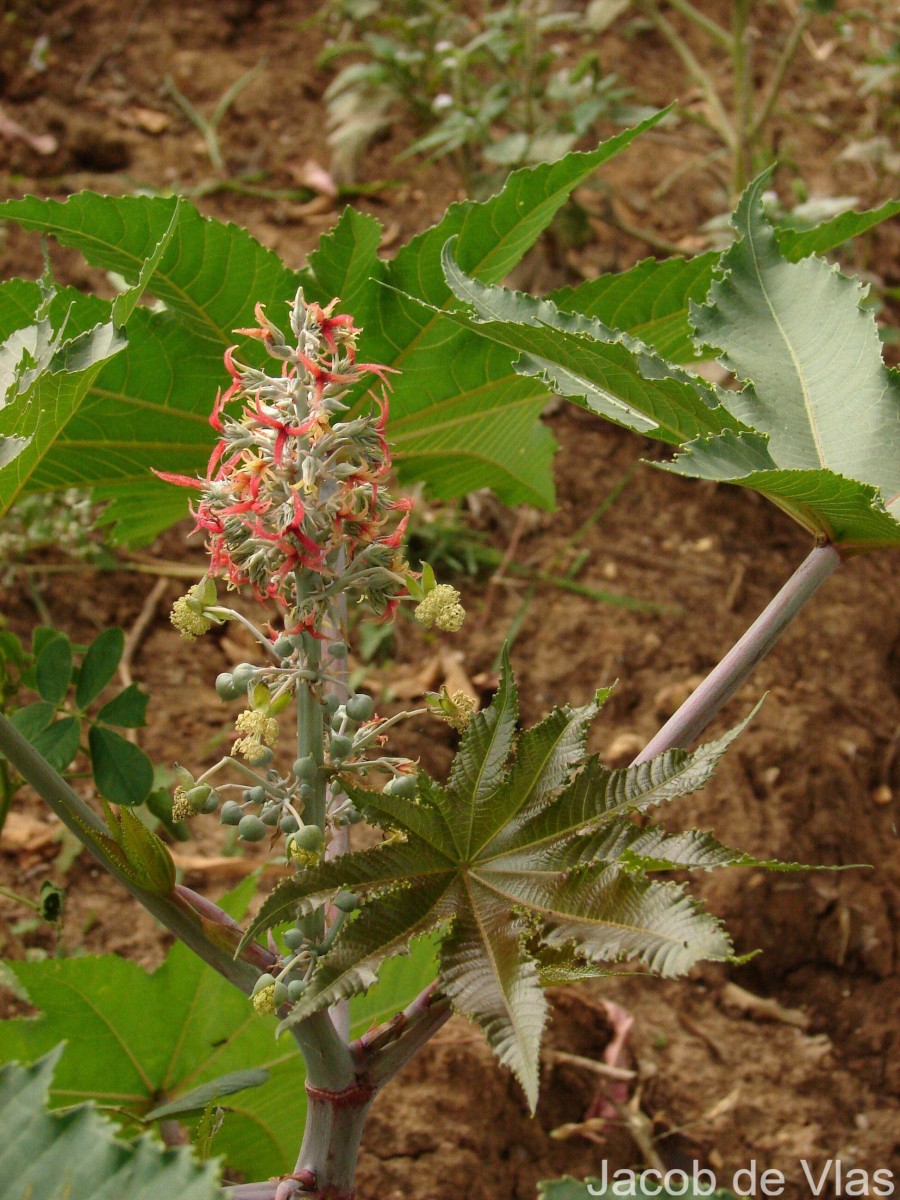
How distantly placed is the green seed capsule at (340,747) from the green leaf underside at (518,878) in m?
0.03

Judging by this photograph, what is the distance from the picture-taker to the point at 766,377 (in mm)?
953

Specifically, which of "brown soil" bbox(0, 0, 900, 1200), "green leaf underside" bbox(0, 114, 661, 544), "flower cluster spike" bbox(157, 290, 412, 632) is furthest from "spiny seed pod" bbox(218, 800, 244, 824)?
"brown soil" bbox(0, 0, 900, 1200)

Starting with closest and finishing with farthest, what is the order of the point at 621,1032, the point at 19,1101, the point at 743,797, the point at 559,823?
the point at 19,1101 < the point at 559,823 < the point at 621,1032 < the point at 743,797

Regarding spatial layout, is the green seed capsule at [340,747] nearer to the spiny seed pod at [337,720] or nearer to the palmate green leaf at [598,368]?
the spiny seed pod at [337,720]

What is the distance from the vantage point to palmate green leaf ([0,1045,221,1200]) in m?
0.61

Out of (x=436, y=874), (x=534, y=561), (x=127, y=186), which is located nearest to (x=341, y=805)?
(x=436, y=874)

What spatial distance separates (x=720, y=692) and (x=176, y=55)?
2.75 m

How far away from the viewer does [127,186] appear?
102 inches

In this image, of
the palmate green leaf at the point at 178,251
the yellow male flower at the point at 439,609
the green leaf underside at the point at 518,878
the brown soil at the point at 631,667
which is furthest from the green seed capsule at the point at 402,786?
the brown soil at the point at 631,667

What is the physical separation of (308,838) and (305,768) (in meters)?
0.06

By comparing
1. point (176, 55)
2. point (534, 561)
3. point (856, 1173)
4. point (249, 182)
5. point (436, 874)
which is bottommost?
point (856, 1173)

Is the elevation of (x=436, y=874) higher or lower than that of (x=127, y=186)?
lower

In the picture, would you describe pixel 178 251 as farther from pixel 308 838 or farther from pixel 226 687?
pixel 308 838

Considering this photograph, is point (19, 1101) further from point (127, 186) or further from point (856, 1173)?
point (127, 186)
